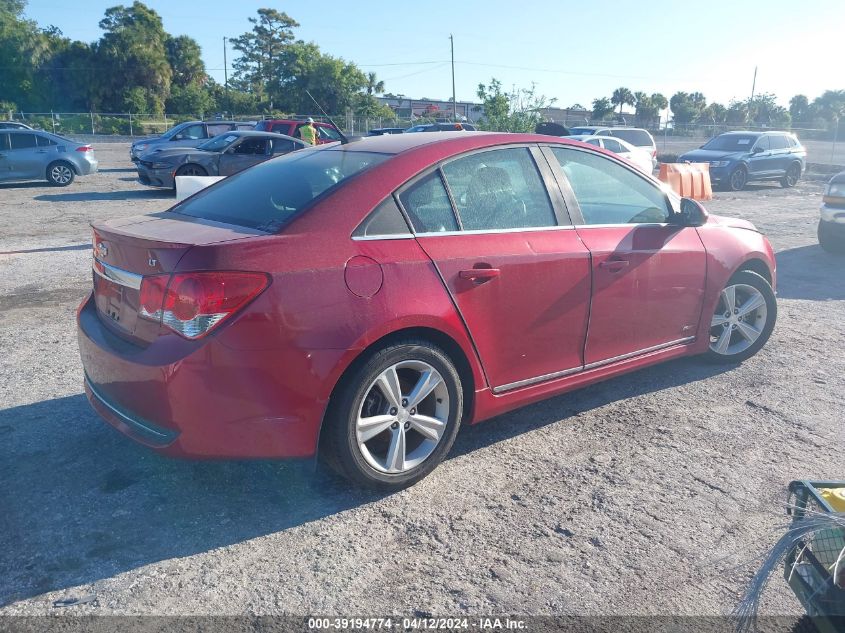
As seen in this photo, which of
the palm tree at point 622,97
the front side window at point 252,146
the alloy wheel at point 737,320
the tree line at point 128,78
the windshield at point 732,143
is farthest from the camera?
the palm tree at point 622,97

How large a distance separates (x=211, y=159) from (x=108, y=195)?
2.56 metres

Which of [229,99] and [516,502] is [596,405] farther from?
[229,99]

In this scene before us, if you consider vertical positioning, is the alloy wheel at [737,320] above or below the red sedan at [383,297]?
below

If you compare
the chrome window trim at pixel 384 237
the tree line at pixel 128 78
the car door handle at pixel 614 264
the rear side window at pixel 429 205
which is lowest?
the car door handle at pixel 614 264

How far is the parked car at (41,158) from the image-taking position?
57.9 ft

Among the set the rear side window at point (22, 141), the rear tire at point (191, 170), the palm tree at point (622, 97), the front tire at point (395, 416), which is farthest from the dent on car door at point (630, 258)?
the palm tree at point (622, 97)

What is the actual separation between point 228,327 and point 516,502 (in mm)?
1570

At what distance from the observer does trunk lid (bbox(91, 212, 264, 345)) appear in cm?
312

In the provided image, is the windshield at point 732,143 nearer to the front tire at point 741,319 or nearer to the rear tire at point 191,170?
the rear tire at point 191,170

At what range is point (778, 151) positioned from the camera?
22438 millimetres

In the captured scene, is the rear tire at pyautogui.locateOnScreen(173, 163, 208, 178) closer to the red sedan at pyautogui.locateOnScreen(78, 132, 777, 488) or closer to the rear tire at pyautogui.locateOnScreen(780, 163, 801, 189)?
the red sedan at pyautogui.locateOnScreen(78, 132, 777, 488)

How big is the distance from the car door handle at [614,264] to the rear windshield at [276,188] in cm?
142

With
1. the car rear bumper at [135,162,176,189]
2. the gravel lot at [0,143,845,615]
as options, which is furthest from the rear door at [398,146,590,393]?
the car rear bumper at [135,162,176,189]

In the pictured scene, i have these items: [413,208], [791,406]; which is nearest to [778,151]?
[791,406]
